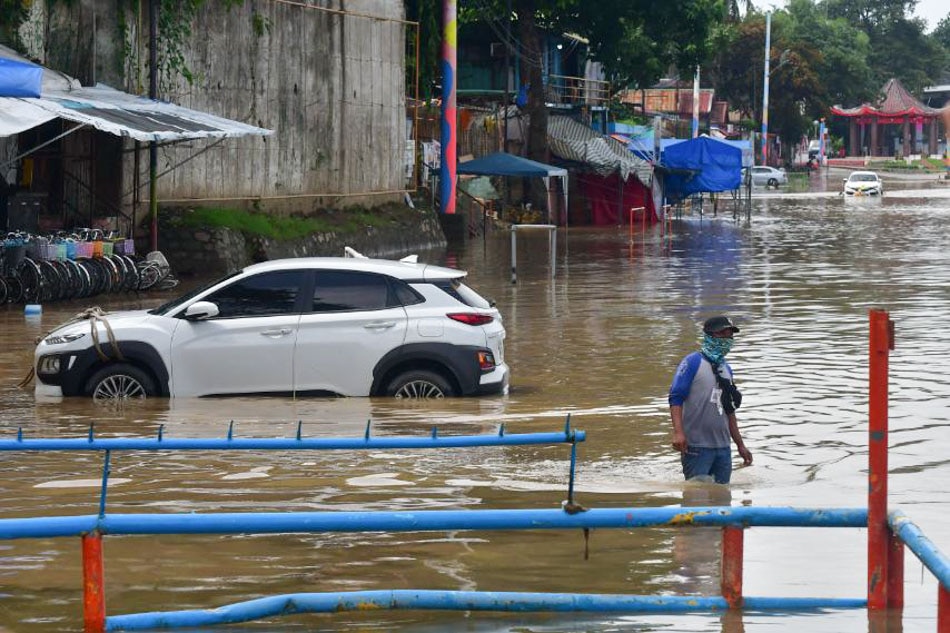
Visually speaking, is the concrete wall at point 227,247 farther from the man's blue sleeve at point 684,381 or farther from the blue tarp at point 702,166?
the blue tarp at point 702,166

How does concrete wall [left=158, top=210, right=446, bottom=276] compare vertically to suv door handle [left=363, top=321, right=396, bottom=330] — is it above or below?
above

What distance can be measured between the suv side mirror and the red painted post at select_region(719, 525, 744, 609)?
755 cm

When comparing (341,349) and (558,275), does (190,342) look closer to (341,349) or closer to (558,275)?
(341,349)

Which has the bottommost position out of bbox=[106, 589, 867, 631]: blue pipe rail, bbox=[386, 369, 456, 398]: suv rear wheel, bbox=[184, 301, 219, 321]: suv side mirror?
bbox=[106, 589, 867, 631]: blue pipe rail

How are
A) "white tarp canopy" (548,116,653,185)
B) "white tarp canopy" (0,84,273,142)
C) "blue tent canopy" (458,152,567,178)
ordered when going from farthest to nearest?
"white tarp canopy" (548,116,653,185), "blue tent canopy" (458,152,567,178), "white tarp canopy" (0,84,273,142)

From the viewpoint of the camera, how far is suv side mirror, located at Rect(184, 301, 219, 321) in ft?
45.3

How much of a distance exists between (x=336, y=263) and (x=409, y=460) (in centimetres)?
298

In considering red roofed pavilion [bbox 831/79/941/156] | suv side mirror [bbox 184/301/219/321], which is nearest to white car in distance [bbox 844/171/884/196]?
red roofed pavilion [bbox 831/79/941/156]

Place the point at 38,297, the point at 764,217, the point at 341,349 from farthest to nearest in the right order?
the point at 764,217 < the point at 38,297 < the point at 341,349

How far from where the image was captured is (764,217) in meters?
57.6

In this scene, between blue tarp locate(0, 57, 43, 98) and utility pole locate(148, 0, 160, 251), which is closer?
blue tarp locate(0, 57, 43, 98)

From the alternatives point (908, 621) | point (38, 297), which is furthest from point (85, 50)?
point (908, 621)

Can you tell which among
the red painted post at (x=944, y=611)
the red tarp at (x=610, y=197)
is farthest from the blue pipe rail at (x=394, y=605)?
the red tarp at (x=610, y=197)

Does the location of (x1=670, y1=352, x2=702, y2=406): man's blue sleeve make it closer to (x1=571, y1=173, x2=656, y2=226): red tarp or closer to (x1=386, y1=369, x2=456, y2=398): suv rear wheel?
(x1=386, y1=369, x2=456, y2=398): suv rear wheel
